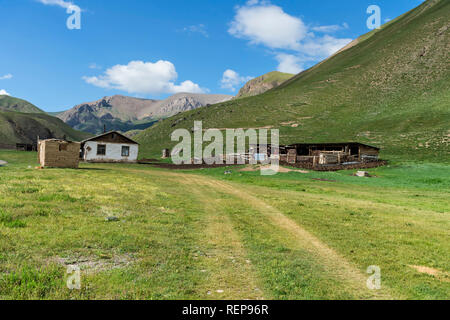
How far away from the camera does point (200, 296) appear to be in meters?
4.85

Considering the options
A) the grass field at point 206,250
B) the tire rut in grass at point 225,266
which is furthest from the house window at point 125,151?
the tire rut in grass at point 225,266

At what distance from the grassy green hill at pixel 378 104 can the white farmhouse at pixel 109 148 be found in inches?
1447

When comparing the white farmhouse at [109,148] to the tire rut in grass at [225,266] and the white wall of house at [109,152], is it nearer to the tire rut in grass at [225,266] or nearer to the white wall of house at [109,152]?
the white wall of house at [109,152]

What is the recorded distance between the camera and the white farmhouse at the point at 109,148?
170ft

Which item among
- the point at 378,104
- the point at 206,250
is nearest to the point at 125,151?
the point at 206,250

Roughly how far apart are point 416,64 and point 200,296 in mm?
138113

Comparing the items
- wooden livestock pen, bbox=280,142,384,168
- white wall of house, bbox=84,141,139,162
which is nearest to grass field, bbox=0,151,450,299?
wooden livestock pen, bbox=280,142,384,168

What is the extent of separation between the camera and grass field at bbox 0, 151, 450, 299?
5098mm

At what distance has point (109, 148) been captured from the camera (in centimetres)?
5338

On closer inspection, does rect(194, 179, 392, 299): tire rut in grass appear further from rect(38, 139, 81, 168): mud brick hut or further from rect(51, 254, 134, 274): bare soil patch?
rect(38, 139, 81, 168): mud brick hut

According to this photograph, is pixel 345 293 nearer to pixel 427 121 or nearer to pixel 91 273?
pixel 91 273

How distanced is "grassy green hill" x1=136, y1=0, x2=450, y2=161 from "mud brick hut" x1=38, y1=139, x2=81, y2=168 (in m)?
61.1
